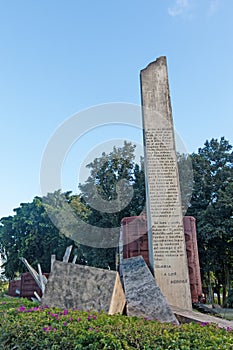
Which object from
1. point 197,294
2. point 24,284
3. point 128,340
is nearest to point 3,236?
point 24,284

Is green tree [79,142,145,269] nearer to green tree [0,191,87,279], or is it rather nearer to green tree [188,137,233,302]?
green tree [0,191,87,279]

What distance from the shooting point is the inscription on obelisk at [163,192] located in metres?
6.04

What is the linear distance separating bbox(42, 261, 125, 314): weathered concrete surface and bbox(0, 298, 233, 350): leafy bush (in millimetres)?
843

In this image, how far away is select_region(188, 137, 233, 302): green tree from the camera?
46.0 feet

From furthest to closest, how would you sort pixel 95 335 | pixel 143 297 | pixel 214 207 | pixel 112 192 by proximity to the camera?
pixel 112 192, pixel 214 207, pixel 143 297, pixel 95 335

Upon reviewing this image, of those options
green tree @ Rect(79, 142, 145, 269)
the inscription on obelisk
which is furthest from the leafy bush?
green tree @ Rect(79, 142, 145, 269)

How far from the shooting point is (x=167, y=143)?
22.4ft

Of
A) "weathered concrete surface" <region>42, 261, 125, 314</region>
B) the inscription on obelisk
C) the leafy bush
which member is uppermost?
the inscription on obelisk

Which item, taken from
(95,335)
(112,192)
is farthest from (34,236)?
(95,335)

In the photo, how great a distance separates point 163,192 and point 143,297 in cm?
253

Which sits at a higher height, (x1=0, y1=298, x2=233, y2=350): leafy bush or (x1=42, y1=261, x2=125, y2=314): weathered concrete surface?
(x1=42, y1=261, x2=125, y2=314): weathered concrete surface

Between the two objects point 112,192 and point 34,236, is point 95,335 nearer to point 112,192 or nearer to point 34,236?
point 112,192

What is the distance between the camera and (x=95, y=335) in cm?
232

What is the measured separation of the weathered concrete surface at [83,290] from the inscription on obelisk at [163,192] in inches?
76.6
